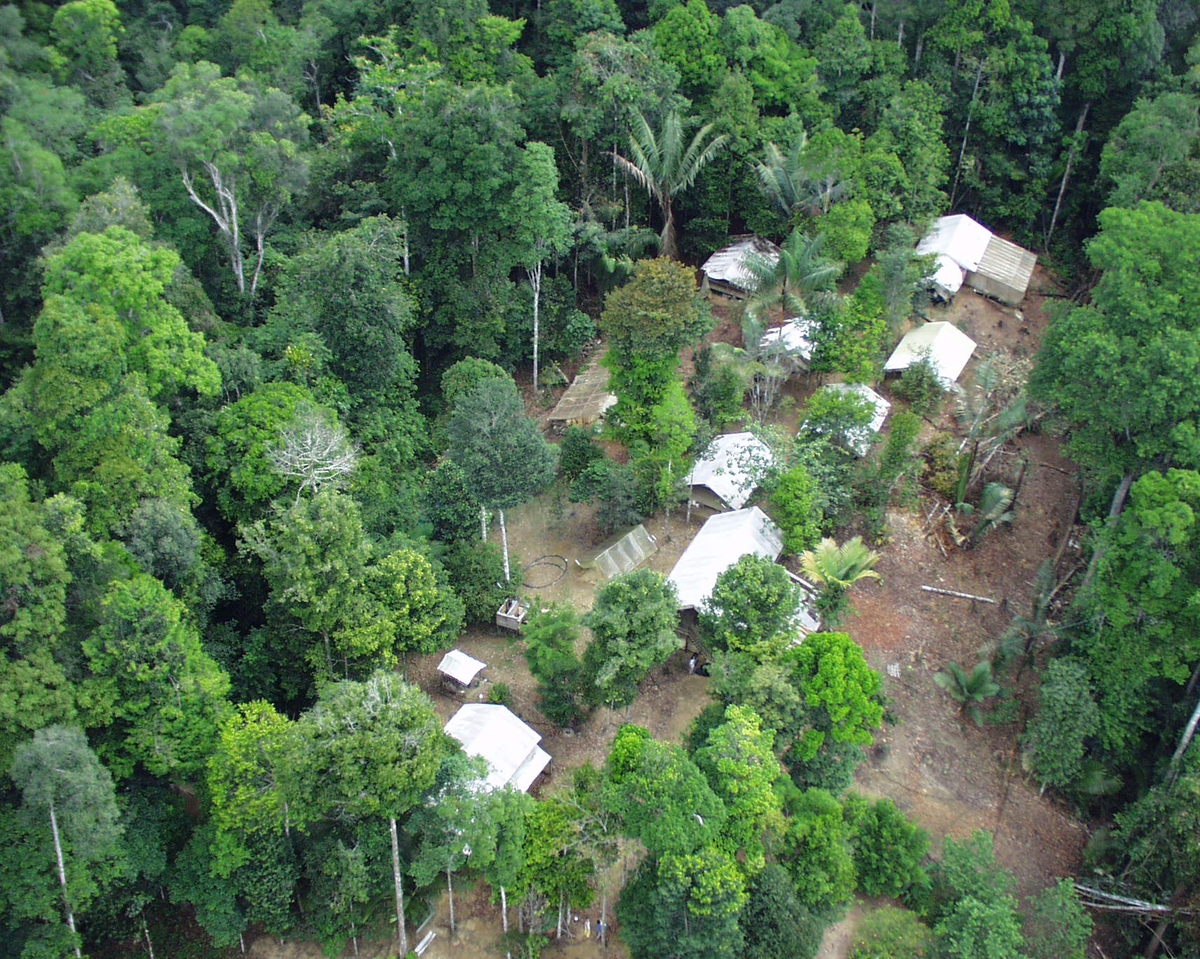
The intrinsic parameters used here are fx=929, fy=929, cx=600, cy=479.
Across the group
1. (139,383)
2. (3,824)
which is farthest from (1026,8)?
(3,824)

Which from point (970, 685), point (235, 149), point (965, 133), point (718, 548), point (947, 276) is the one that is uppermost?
point (235, 149)

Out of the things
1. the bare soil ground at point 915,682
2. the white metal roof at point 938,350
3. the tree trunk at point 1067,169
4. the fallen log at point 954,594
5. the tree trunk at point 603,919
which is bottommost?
the tree trunk at point 603,919

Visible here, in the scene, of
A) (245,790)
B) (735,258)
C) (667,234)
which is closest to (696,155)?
(667,234)

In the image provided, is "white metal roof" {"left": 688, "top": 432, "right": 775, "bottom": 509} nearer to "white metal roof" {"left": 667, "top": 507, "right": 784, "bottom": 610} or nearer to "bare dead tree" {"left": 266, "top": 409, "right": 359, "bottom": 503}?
"white metal roof" {"left": 667, "top": 507, "right": 784, "bottom": 610}

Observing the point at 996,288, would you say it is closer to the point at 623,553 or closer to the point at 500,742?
the point at 623,553

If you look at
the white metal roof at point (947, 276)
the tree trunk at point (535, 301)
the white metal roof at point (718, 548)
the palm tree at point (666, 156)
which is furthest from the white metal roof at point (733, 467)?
the white metal roof at point (947, 276)

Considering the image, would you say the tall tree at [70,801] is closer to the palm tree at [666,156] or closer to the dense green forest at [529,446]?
the dense green forest at [529,446]
